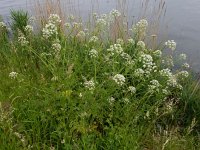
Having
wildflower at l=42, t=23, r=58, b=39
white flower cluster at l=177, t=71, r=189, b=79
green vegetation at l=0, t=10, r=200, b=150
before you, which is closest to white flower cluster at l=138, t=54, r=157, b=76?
green vegetation at l=0, t=10, r=200, b=150

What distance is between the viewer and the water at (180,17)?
8.57 meters

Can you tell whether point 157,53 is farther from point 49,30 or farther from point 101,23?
point 49,30

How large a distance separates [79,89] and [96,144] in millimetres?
696

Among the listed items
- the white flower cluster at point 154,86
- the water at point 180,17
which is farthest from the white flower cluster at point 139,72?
the water at point 180,17

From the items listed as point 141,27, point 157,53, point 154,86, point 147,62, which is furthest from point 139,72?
point 141,27

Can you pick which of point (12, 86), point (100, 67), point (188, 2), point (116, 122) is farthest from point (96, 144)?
point (188, 2)

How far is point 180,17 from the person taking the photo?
10547 mm

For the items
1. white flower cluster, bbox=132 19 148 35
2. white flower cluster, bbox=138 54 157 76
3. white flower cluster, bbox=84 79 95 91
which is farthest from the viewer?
white flower cluster, bbox=132 19 148 35

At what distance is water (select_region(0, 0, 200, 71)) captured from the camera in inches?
338

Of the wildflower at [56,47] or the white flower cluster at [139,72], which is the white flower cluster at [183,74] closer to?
the white flower cluster at [139,72]

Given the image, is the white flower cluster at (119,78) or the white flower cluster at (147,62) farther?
the white flower cluster at (147,62)

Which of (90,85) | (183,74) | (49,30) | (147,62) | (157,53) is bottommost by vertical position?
(183,74)

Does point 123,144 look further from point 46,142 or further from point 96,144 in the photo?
point 46,142

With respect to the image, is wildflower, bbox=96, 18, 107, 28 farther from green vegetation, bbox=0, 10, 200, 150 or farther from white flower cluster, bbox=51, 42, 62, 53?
white flower cluster, bbox=51, 42, 62, 53
